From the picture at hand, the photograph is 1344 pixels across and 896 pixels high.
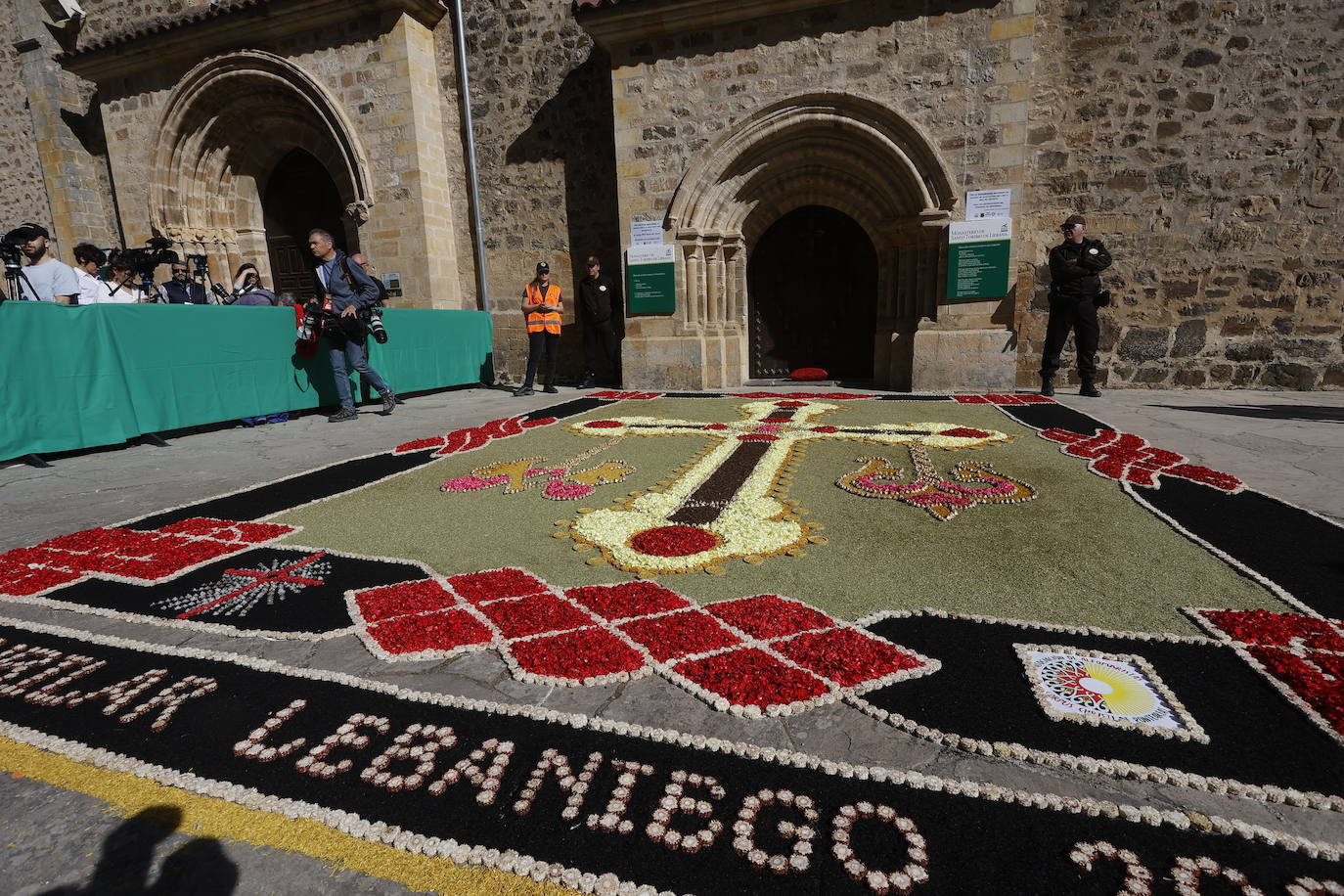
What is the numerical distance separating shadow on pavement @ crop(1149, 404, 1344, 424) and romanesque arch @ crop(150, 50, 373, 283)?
34.6ft

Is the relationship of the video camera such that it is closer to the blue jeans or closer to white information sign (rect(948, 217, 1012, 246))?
the blue jeans

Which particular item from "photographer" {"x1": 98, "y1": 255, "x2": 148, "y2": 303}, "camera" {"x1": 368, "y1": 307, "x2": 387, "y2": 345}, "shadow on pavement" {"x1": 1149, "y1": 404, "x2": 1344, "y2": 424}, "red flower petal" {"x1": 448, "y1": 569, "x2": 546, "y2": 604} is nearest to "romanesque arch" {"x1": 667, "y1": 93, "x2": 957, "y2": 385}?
"shadow on pavement" {"x1": 1149, "y1": 404, "x2": 1344, "y2": 424}

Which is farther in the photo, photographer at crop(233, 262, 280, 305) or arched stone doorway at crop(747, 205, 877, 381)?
arched stone doorway at crop(747, 205, 877, 381)

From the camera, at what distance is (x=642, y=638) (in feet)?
6.09

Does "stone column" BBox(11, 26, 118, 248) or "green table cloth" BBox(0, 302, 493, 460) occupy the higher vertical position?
"stone column" BBox(11, 26, 118, 248)

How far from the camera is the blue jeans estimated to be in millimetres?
6145

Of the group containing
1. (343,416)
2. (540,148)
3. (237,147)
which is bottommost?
(343,416)

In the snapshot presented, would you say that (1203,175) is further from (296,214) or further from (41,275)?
(296,214)

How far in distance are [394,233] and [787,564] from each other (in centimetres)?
885

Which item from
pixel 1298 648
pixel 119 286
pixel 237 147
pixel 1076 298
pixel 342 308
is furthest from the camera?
pixel 237 147

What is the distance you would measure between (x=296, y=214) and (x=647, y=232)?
669cm

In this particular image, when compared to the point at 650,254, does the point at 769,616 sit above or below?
below

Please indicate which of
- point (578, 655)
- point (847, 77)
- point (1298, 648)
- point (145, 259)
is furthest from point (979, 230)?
point (145, 259)

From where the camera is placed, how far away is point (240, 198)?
10.5 meters
